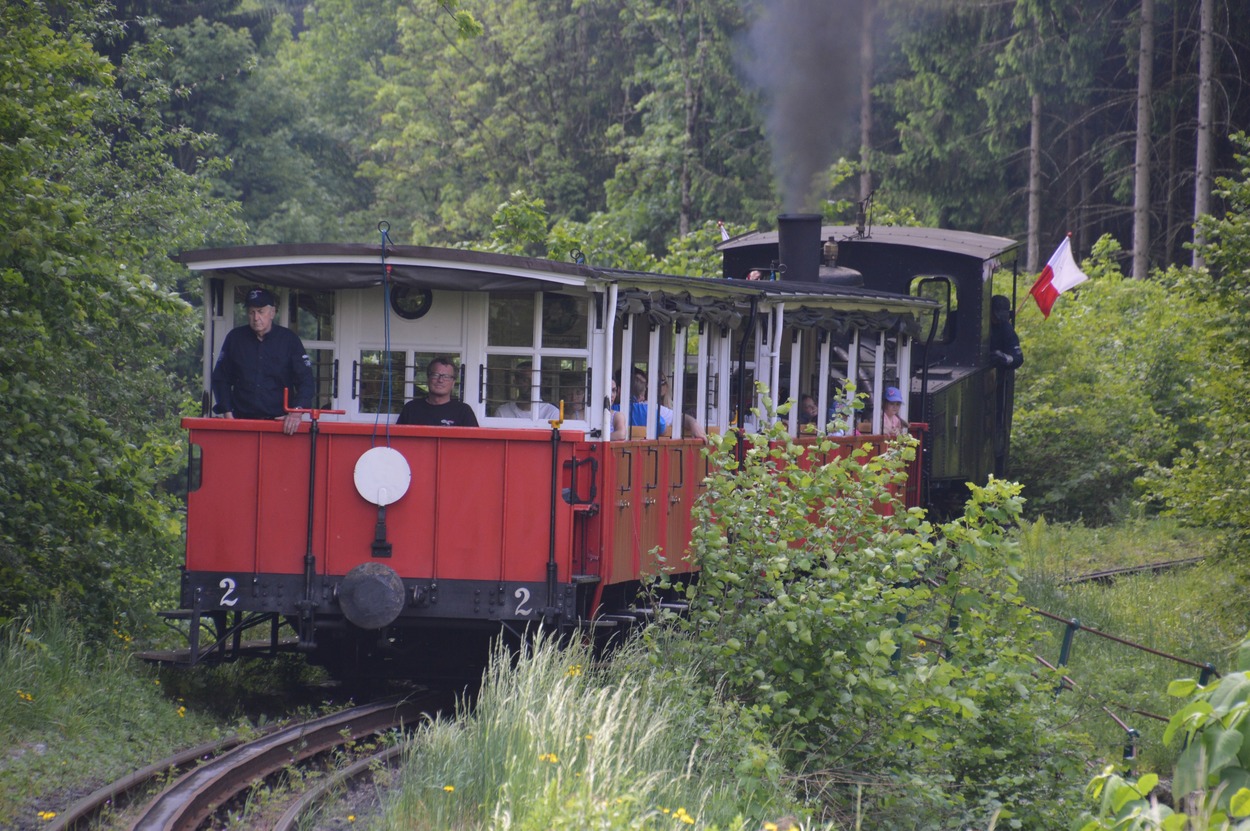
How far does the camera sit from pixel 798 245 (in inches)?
623

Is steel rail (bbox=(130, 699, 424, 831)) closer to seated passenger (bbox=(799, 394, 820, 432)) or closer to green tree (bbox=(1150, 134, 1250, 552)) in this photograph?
seated passenger (bbox=(799, 394, 820, 432))

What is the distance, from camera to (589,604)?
32.0ft

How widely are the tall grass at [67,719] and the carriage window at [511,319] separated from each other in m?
3.17

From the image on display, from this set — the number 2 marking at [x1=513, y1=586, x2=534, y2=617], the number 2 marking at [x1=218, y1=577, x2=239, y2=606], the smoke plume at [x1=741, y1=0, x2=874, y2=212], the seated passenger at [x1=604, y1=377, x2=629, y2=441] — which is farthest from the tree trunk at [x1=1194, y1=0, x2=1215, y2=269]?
the number 2 marking at [x1=218, y1=577, x2=239, y2=606]

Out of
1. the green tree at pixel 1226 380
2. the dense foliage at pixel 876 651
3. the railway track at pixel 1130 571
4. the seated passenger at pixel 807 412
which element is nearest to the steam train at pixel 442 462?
the dense foliage at pixel 876 651

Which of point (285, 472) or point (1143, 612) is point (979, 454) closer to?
point (1143, 612)

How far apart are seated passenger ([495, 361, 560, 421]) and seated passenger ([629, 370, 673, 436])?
90 centimetres

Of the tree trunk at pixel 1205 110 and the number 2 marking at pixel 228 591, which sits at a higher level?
the tree trunk at pixel 1205 110

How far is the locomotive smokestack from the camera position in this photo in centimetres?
1579

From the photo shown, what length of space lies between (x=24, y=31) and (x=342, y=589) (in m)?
4.36

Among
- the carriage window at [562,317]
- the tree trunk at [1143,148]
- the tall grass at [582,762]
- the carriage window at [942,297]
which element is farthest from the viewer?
the tree trunk at [1143,148]

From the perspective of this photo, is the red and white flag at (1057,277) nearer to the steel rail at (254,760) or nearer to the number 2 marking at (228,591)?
the steel rail at (254,760)

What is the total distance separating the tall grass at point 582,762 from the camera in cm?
570

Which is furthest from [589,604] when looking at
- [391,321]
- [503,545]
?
[391,321]
